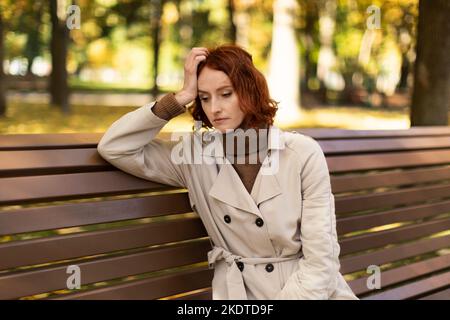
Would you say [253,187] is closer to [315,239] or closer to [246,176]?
[246,176]

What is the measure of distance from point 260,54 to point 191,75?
40045 mm

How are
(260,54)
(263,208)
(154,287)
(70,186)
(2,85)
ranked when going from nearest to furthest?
1. (70,186)
2. (263,208)
3. (154,287)
4. (2,85)
5. (260,54)

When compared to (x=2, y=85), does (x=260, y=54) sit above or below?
above

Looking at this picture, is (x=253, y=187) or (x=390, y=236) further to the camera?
(x=390, y=236)

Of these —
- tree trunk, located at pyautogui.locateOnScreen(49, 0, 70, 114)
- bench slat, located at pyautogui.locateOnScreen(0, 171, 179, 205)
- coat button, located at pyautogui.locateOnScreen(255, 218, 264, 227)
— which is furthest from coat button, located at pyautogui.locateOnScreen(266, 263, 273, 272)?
tree trunk, located at pyautogui.locateOnScreen(49, 0, 70, 114)

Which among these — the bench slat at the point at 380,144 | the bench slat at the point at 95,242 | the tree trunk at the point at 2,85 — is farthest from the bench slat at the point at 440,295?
the tree trunk at the point at 2,85

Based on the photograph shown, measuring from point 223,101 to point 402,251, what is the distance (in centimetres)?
194

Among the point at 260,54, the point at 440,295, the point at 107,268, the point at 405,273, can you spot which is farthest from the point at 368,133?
the point at 260,54

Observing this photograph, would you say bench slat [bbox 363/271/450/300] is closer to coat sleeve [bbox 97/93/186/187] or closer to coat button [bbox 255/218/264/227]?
coat button [bbox 255/218/264/227]

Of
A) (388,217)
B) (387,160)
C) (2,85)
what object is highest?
(2,85)

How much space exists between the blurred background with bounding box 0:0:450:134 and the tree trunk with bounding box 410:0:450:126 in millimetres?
10

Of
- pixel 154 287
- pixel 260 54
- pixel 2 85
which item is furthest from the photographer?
pixel 260 54

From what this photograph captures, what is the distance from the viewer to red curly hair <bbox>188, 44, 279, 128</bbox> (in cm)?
258

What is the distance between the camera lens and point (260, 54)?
138 ft
